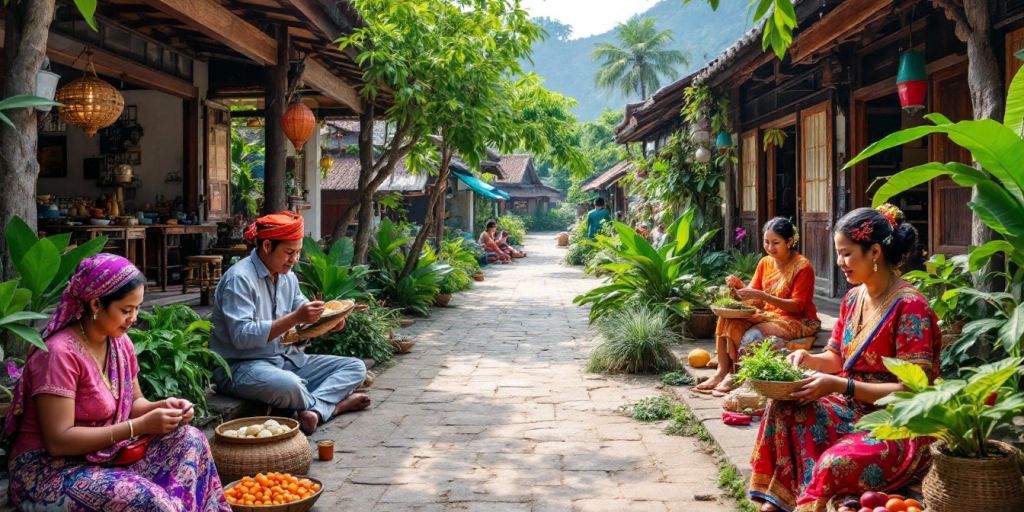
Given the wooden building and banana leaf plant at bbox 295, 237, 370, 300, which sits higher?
the wooden building

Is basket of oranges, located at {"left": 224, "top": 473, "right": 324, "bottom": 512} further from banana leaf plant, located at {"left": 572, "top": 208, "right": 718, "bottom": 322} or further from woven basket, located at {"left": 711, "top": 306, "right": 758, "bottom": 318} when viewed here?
banana leaf plant, located at {"left": 572, "top": 208, "right": 718, "bottom": 322}

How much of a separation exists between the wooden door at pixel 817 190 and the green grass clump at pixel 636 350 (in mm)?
3130

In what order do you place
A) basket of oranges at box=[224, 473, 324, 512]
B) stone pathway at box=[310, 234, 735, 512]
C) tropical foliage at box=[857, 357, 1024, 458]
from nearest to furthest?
tropical foliage at box=[857, 357, 1024, 458] < basket of oranges at box=[224, 473, 324, 512] < stone pathway at box=[310, 234, 735, 512]

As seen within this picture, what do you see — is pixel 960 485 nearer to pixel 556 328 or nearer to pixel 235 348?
pixel 235 348

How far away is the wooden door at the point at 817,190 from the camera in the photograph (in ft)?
30.6

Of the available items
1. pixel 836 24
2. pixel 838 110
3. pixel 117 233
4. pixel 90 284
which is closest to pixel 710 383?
pixel 836 24

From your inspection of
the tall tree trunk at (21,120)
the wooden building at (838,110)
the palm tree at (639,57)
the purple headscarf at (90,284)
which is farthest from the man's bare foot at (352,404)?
the palm tree at (639,57)

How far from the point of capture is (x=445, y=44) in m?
9.36

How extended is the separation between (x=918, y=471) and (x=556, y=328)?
7012 millimetres

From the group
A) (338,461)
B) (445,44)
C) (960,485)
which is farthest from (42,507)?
(445,44)

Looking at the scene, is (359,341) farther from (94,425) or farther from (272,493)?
(94,425)

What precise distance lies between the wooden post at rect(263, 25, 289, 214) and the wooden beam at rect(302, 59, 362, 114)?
774mm

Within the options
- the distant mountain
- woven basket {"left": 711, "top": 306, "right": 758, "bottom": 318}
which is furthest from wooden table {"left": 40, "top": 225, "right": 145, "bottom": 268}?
the distant mountain

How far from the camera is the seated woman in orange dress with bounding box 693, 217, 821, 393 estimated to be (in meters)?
5.65
